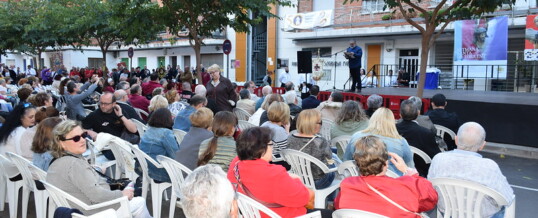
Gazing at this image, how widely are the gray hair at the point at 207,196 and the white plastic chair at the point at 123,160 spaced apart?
2.72 meters

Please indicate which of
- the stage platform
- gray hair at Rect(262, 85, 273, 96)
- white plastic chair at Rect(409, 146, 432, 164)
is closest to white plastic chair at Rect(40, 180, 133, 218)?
white plastic chair at Rect(409, 146, 432, 164)

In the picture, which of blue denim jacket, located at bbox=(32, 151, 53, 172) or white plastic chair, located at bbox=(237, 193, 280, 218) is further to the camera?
blue denim jacket, located at bbox=(32, 151, 53, 172)

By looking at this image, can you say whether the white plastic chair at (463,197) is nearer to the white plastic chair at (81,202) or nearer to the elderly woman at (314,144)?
the elderly woman at (314,144)

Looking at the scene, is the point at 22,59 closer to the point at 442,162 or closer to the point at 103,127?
the point at 103,127

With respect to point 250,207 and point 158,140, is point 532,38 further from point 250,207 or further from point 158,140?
point 250,207

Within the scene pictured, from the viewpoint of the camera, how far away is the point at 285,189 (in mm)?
3068

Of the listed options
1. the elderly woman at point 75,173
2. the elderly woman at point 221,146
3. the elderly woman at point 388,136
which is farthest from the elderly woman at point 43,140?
the elderly woman at point 388,136

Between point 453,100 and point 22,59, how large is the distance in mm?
54112

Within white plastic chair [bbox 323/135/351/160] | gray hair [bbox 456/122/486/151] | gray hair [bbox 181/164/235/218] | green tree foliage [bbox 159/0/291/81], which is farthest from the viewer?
green tree foliage [bbox 159/0/291/81]

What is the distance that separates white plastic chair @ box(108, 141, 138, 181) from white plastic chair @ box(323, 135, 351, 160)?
2283 millimetres

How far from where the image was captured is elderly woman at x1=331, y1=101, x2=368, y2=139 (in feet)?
18.0

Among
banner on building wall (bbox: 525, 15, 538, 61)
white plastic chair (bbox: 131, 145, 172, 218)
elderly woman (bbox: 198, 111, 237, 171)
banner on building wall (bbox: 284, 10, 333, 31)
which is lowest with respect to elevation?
white plastic chair (bbox: 131, 145, 172, 218)

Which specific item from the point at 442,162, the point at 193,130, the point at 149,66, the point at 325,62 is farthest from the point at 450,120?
the point at 149,66

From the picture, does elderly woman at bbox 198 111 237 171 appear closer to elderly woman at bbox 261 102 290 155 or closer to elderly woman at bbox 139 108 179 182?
elderly woman at bbox 139 108 179 182
